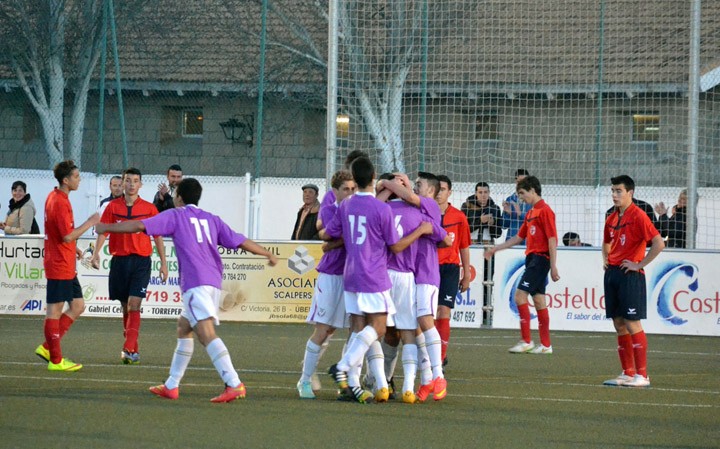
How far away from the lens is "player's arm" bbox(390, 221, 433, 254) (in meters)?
9.49

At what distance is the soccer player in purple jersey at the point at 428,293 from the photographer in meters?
9.77

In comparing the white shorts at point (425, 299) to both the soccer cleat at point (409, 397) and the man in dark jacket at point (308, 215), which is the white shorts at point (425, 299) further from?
the man in dark jacket at point (308, 215)

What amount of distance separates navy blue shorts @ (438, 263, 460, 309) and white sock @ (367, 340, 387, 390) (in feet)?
10.7

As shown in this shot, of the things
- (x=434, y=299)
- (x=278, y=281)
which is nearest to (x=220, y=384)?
(x=434, y=299)

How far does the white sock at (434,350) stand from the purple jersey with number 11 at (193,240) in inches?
66.4

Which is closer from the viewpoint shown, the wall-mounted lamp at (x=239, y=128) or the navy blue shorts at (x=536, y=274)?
the navy blue shorts at (x=536, y=274)

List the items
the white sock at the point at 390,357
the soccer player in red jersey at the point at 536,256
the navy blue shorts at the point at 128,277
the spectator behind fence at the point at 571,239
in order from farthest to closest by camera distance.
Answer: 1. the spectator behind fence at the point at 571,239
2. the soccer player in red jersey at the point at 536,256
3. the navy blue shorts at the point at 128,277
4. the white sock at the point at 390,357

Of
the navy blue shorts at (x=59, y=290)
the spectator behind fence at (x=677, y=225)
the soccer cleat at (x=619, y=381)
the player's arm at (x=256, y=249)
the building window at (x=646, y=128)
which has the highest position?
the building window at (x=646, y=128)

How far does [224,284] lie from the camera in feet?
63.1

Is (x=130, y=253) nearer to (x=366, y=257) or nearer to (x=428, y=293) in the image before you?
(x=428, y=293)

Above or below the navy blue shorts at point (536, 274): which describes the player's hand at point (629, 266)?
above

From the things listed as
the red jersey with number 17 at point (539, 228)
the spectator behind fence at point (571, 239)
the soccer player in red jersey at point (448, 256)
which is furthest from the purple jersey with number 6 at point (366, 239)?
the spectator behind fence at point (571, 239)

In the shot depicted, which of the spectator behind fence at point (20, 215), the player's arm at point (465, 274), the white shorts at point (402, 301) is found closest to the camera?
the white shorts at point (402, 301)

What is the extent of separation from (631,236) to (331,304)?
3.07 meters
